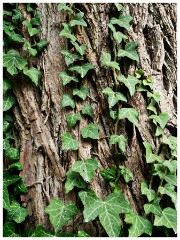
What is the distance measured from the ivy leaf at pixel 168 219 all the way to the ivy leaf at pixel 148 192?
9 cm

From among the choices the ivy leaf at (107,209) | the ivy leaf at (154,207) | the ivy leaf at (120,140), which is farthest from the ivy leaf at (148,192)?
the ivy leaf at (120,140)

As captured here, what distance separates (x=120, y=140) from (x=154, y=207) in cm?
41

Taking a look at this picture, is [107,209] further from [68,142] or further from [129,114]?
[129,114]

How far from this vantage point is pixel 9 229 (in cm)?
140

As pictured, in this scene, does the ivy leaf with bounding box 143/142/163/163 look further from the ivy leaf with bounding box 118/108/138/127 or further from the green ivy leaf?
the green ivy leaf

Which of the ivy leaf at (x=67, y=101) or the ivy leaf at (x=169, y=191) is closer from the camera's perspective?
the ivy leaf at (x=169, y=191)

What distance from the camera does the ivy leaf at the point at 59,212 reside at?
1311mm

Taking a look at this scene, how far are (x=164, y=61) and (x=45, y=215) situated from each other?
1210 millimetres

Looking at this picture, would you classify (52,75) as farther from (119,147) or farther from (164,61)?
(164,61)

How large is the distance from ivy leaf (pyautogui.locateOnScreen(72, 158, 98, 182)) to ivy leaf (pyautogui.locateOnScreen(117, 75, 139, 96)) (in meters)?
0.46

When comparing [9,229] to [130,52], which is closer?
[9,229]

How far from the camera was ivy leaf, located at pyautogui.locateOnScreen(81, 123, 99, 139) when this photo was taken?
1.46 meters

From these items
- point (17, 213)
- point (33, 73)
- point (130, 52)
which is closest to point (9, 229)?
point (17, 213)

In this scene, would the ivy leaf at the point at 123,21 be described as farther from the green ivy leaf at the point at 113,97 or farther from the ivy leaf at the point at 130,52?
the green ivy leaf at the point at 113,97
